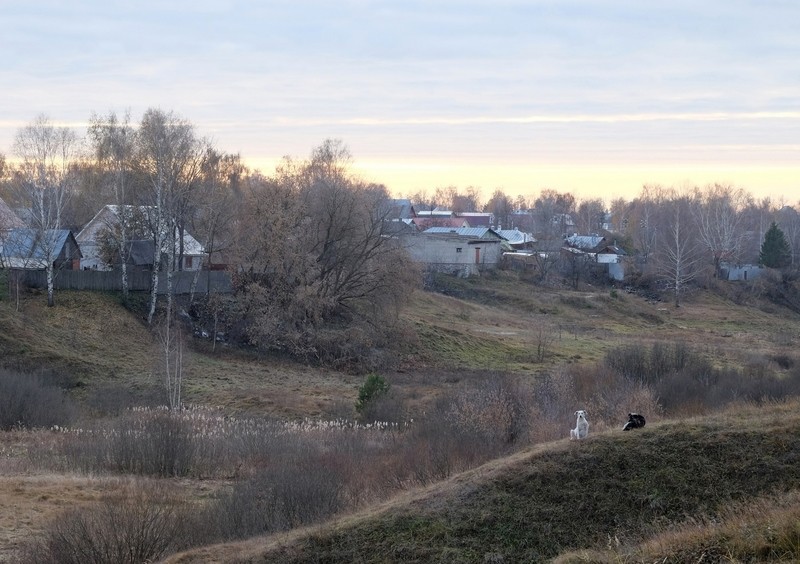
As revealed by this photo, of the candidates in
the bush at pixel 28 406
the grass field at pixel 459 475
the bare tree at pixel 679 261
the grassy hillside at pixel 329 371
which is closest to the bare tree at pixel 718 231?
the bare tree at pixel 679 261

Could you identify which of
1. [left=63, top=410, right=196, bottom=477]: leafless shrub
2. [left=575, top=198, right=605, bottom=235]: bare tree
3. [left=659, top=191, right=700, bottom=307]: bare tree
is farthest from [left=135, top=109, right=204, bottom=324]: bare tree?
[left=575, top=198, right=605, bottom=235]: bare tree

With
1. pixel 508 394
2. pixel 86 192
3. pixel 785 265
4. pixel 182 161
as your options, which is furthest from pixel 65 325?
pixel 785 265

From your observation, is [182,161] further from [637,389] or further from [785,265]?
[785,265]

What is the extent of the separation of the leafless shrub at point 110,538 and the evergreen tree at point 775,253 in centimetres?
7802

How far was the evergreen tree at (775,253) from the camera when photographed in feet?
268

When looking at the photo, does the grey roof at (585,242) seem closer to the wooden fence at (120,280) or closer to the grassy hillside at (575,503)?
the wooden fence at (120,280)

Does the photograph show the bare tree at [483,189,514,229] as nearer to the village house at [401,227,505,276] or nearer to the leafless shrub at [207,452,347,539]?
the village house at [401,227,505,276]

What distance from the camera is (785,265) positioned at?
267ft

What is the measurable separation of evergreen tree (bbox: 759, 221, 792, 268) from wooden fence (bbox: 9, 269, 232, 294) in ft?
183

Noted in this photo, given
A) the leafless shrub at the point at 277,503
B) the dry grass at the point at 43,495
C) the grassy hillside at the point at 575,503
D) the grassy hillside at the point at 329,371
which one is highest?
the grassy hillside at the point at 575,503

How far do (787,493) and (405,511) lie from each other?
5.29 m

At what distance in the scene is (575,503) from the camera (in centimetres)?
1277

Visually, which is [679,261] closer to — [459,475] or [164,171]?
[164,171]

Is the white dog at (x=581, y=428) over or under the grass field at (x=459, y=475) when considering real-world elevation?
over
